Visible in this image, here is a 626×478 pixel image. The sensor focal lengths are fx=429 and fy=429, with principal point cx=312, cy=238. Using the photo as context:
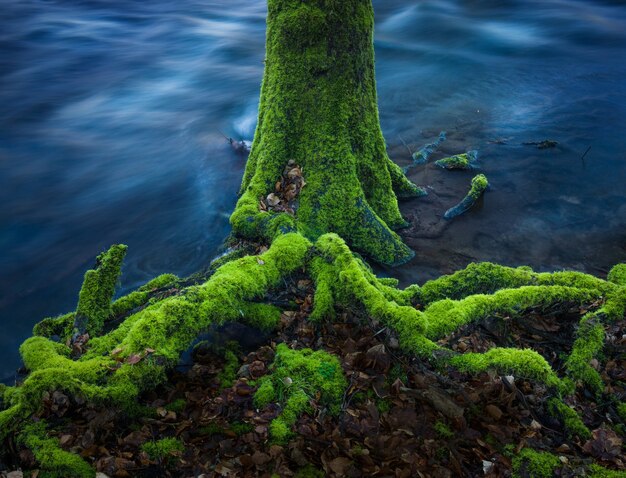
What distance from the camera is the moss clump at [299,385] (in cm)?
371

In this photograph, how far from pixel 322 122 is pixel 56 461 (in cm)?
510

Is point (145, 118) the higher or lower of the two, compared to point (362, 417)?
higher

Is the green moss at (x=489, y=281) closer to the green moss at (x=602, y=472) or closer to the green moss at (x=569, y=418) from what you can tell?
the green moss at (x=569, y=418)

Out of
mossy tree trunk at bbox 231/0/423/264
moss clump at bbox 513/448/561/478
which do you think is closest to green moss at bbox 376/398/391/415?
moss clump at bbox 513/448/561/478

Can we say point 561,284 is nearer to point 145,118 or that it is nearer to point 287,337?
point 287,337

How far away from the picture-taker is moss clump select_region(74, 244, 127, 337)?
4660 mm

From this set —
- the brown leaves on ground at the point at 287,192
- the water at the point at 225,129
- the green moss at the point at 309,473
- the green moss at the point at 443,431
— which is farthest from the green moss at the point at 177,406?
the water at the point at 225,129

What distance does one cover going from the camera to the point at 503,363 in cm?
385

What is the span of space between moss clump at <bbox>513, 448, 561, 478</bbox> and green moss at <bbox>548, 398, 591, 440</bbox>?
15.5 inches

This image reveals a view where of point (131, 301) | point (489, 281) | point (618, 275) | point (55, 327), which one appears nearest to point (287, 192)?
point (131, 301)

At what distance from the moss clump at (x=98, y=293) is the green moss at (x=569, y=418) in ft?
14.9

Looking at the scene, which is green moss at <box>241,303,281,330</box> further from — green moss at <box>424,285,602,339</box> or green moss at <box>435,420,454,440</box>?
green moss at <box>435,420,454,440</box>

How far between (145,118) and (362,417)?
14152mm

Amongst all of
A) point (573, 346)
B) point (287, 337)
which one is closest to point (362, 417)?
point (287, 337)
